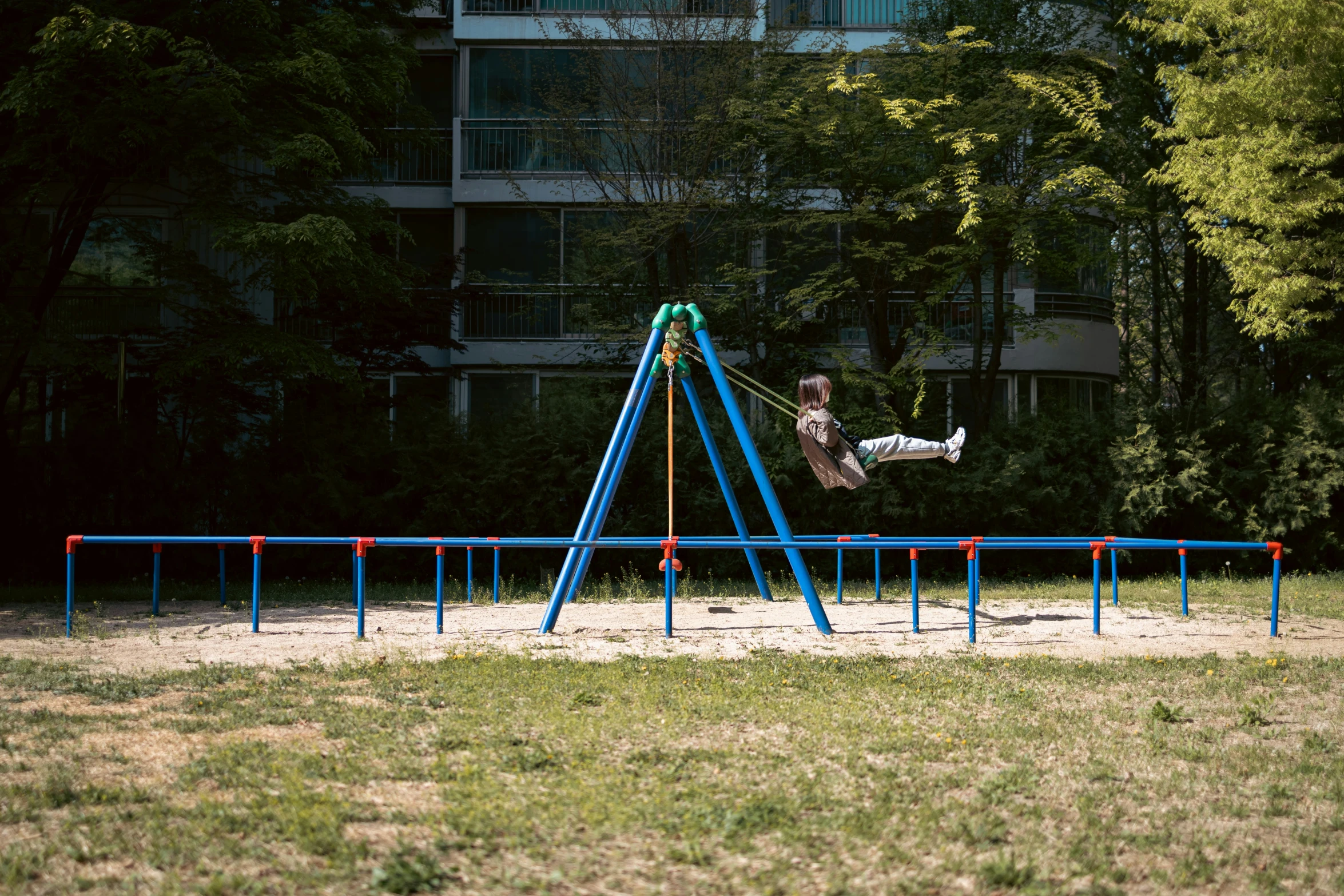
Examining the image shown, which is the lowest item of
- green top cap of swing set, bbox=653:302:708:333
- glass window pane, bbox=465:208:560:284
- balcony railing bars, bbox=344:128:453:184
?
green top cap of swing set, bbox=653:302:708:333

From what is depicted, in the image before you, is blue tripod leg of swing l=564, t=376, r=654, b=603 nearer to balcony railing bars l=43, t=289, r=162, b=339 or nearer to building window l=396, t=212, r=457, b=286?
balcony railing bars l=43, t=289, r=162, b=339

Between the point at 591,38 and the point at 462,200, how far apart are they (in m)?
5.44

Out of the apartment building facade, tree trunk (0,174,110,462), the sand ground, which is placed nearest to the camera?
the sand ground

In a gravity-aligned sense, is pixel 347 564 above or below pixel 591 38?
below

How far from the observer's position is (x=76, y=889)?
382 centimetres

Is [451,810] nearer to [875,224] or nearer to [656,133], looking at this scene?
[875,224]

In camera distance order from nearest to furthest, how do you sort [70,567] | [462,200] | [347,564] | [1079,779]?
[1079,779]
[70,567]
[347,564]
[462,200]

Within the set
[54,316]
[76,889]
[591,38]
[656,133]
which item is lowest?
[76,889]

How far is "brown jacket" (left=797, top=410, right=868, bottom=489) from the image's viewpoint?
1003cm

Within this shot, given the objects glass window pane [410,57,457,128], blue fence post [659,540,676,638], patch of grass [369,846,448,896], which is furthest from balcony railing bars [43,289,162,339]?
patch of grass [369,846,448,896]

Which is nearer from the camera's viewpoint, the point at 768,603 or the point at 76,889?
the point at 76,889

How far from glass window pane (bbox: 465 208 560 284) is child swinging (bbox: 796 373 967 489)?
1534cm

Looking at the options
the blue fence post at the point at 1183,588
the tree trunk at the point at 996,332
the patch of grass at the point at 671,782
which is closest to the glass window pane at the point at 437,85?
the tree trunk at the point at 996,332

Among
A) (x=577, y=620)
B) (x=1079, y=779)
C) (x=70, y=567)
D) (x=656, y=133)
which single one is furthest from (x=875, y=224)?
(x=1079, y=779)
